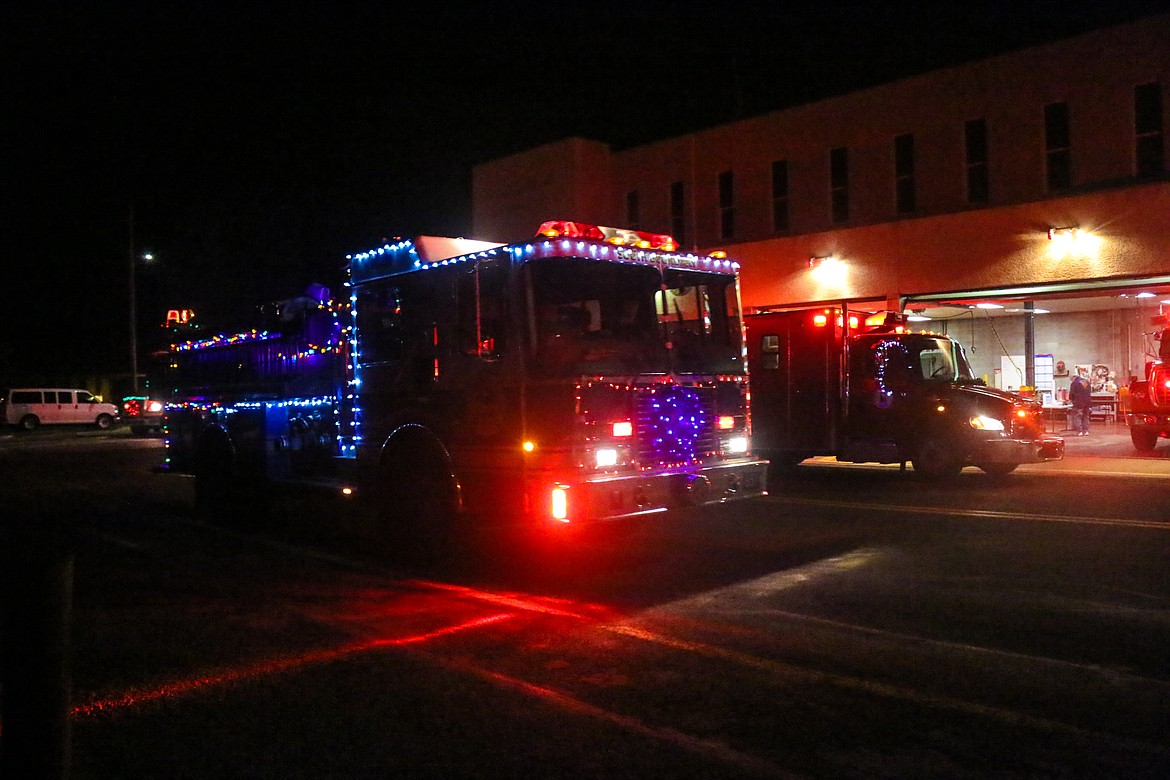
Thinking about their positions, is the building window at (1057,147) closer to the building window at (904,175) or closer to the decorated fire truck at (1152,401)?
the building window at (904,175)

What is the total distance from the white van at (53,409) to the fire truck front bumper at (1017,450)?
39.6 m

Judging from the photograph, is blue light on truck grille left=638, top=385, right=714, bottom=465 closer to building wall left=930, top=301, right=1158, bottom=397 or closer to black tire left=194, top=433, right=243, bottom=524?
black tire left=194, top=433, right=243, bottom=524

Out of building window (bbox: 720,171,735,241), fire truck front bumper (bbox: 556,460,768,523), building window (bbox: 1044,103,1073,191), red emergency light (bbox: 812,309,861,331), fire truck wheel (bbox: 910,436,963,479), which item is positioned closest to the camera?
fire truck front bumper (bbox: 556,460,768,523)

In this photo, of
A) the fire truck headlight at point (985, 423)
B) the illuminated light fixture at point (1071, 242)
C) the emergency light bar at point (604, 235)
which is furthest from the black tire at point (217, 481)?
the illuminated light fixture at point (1071, 242)

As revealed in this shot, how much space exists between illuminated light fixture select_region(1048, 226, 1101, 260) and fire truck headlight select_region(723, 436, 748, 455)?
15.5 m

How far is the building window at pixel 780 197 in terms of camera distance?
27.2 m

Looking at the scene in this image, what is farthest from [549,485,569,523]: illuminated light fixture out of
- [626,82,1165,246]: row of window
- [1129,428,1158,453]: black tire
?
[626,82,1165,246]: row of window

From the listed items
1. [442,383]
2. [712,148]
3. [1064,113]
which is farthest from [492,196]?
[442,383]

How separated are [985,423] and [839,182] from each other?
13.2 metres

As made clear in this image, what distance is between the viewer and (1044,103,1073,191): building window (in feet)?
72.6

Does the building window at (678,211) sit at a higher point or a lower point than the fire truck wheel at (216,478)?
higher

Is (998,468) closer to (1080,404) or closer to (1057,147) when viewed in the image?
(1080,404)

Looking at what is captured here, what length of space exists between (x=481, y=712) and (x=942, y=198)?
72.4ft

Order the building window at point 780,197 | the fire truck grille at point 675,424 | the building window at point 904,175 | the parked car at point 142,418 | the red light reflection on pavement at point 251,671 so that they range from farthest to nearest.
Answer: the parked car at point 142,418, the building window at point 780,197, the building window at point 904,175, the fire truck grille at point 675,424, the red light reflection on pavement at point 251,671
